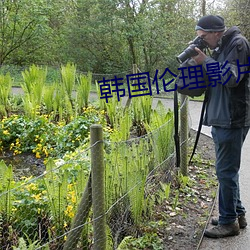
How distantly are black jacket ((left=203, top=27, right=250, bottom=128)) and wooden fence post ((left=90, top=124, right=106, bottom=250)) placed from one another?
43.6 inches

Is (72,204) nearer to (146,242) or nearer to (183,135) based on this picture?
(146,242)

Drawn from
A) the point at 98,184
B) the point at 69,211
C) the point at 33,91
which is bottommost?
the point at 69,211

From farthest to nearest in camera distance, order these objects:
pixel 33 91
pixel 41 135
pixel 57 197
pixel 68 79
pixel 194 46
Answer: pixel 68 79, pixel 33 91, pixel 41 135, pixel 194 46, pixel 57 197

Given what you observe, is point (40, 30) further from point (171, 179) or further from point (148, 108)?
point (171, 179)

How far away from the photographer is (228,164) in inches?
125

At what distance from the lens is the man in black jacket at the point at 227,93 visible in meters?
2.89

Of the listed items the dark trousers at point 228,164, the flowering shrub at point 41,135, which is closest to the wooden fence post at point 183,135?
the dark trousers at point 228,164

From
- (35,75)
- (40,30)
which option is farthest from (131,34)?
(35,75)

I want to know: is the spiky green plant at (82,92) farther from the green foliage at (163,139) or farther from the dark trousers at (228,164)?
the dark trousers at (228,164)

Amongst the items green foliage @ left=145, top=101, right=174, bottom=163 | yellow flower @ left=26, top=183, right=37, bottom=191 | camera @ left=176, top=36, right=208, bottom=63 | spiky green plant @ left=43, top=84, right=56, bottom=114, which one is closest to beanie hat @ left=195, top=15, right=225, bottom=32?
camera @ left=176, top=36, right=208, bottom=63

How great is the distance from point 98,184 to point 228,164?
1267 millimetres

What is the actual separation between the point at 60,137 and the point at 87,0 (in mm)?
11762

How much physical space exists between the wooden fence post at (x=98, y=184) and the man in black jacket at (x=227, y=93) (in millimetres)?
1106

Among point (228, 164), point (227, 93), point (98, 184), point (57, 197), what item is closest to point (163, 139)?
point (228, 164)
